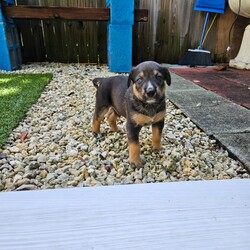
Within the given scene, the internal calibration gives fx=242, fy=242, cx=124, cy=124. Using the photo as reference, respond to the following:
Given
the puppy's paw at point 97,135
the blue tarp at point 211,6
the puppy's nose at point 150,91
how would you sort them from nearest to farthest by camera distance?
1. the puppy's nose at point 150,91
2. the puppy's paw at point 97,135
3. the blue tarp at point 211,6

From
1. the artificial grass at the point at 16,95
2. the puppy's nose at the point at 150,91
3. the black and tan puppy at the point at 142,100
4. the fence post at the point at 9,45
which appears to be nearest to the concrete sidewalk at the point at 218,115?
the black and tan puppy at the point at 142,100

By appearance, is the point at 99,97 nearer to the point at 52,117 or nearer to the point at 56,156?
the point at 56,156

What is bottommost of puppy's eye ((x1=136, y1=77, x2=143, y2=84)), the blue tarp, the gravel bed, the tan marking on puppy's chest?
the gravel bed

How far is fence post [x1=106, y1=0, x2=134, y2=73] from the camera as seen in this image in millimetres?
4918

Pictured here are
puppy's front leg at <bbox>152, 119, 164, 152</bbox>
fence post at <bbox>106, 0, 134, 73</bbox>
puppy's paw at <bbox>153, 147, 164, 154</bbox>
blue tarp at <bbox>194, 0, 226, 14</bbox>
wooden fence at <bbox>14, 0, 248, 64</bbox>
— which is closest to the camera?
puppy's front leg at <bbox>152, 119, 164, 152</bbox>

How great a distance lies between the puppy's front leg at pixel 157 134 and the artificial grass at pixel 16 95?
1.46 metres

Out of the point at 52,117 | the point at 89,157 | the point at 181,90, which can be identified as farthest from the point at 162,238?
the point at 181,90

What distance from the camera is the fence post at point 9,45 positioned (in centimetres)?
504

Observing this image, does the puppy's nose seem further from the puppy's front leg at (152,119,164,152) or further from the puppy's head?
the puppy's front leg at (152,119,164,152)

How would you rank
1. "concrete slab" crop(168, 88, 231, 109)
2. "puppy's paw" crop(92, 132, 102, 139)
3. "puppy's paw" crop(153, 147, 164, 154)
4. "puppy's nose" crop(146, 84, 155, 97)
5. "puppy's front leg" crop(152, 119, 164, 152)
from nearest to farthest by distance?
"puppy's nose" crop(146, 84, 155, 97), "puppy's front leg" crop(152, 119, 164, 152), "puppy's paw" crop(153, 147, 164, 154), "puppy's paw" crop(92, 132, 102, 139), "concrete slab" crop(168, 88, 231, 109)

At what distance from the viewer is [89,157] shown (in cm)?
223

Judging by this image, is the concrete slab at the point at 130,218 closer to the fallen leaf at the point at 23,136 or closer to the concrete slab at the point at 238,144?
the concrete slab at the point at 238,144

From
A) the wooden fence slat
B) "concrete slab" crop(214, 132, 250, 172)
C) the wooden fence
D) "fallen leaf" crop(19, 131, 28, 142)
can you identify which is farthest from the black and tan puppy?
the wooden fence

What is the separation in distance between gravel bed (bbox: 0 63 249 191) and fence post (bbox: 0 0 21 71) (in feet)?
8.42
